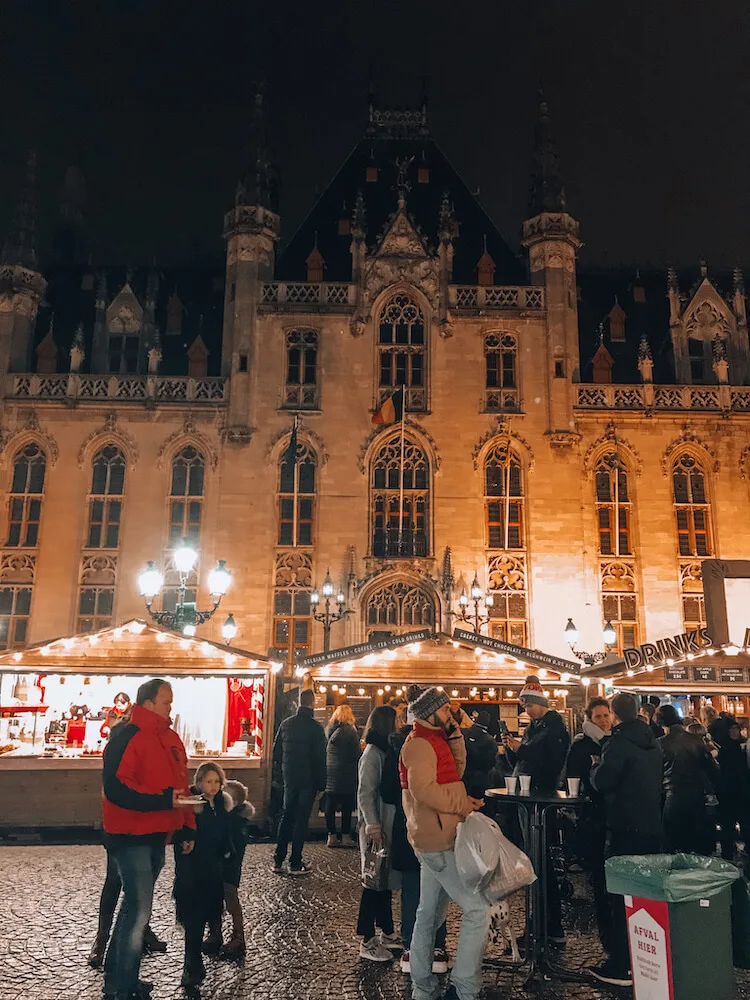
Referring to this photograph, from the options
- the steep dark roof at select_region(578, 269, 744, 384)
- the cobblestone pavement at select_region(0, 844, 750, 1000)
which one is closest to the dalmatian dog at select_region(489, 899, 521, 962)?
the cobblestone pavement at select_region(0, 844, 750, 1000)

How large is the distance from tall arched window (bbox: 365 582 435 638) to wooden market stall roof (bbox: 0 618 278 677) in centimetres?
975

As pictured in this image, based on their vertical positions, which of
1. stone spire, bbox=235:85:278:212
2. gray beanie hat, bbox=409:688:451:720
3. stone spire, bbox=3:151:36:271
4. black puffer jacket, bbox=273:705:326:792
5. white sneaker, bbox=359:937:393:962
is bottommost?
white sneaker, bbox=359:937:393:962

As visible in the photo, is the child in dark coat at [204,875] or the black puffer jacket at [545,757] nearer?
the child in dark coat at [204,875]

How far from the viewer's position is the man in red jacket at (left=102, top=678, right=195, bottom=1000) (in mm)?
5055

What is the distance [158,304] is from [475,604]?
49.8 feet

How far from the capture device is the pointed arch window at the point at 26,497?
78.6ft

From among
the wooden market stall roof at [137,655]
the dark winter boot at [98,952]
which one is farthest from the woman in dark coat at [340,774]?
the dark winter boot at [98,952]

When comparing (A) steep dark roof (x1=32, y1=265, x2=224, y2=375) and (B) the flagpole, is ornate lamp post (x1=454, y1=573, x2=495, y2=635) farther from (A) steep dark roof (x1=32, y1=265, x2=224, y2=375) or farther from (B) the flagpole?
(A) steep dark roof (x1=32, y1=265, x2=224, y2=375)

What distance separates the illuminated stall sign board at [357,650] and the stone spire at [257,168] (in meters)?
16.6

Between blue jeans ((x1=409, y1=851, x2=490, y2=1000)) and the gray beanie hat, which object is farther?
the gray beanie hat

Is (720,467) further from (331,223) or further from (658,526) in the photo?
(331,223)

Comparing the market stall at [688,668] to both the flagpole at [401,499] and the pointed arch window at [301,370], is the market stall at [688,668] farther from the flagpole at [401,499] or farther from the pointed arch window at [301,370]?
the pointed arch window at [301,370]

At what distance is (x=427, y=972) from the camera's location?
17.1ft

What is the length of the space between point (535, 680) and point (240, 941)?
349 centimetres
